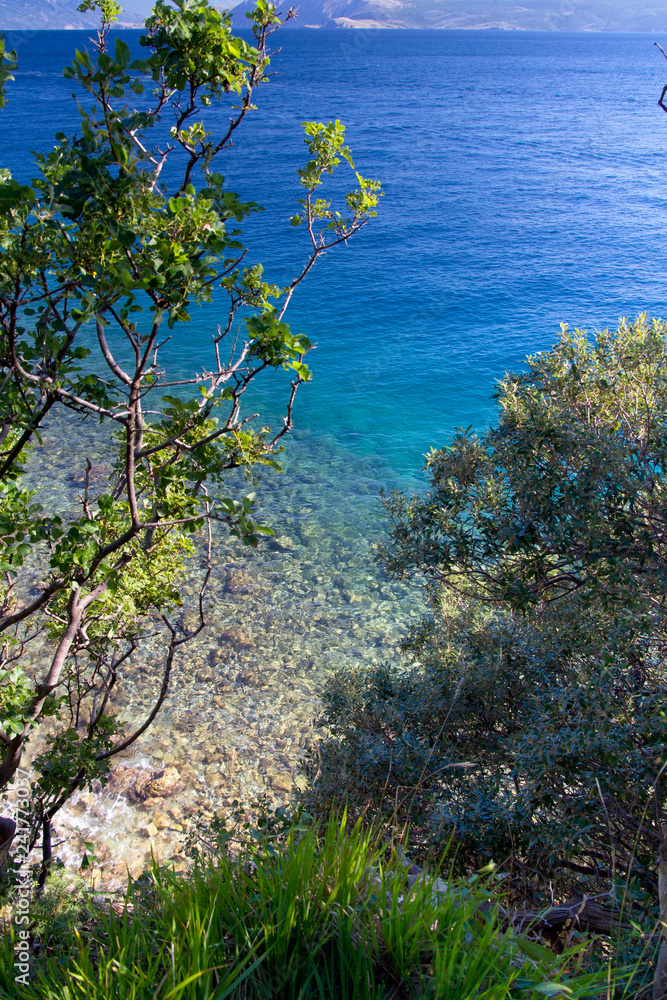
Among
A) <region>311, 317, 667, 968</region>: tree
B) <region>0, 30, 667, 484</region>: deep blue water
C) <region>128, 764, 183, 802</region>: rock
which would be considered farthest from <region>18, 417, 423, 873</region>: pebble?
<region>0, 30, 667, 484</region>: deep blue water

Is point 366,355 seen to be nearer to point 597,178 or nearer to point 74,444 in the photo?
point 74,444

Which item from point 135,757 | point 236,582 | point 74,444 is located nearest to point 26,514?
point 135,757

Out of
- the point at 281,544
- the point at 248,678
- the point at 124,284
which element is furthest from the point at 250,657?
the point at 124,284

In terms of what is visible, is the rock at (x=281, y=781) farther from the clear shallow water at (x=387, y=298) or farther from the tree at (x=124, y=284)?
the tree at (x=124, y=284)

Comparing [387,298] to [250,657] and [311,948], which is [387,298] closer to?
[250,657]

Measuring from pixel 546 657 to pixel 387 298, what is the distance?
3157 cm

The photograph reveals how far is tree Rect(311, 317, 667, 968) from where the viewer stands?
4594 millimetres

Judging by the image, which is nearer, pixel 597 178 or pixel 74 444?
pixel 74 444

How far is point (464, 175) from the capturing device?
189 ft

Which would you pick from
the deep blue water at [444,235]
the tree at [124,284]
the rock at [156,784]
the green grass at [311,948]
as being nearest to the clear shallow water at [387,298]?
the deep blue water at [444,235]

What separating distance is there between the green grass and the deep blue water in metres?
4.71

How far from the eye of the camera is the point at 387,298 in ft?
115

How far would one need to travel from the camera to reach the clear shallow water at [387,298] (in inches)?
507

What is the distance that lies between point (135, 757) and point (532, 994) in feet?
28.3
